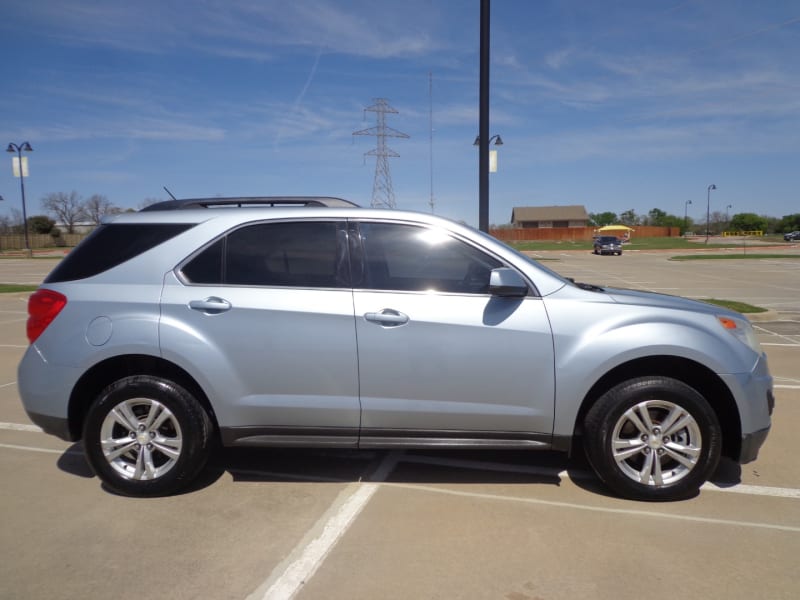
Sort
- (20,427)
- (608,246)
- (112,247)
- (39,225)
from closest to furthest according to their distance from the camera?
(112,247) < (20,427) < (608,246) < (39,225)

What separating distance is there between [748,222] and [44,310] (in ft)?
446

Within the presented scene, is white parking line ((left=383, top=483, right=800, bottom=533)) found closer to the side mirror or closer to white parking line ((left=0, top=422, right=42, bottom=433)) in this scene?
the side mirror

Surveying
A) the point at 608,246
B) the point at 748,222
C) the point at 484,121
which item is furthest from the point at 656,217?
the point at 484,121

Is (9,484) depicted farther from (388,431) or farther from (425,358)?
(425,358)

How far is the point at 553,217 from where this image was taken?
10862 cm

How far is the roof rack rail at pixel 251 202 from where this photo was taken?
418 cm

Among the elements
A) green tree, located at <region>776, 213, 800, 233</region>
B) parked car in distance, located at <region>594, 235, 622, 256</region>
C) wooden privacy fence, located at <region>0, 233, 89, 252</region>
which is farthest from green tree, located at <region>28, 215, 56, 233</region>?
green tree, located at <region>776, 213, 800, 233</region>

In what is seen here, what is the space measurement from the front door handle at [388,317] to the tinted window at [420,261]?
18 centimetres

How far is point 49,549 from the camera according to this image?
3186mm

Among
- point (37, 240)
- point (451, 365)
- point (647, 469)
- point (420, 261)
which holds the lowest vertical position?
point (647, 469)

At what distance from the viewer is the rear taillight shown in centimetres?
379

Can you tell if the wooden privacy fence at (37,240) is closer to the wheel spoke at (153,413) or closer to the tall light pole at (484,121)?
the tall light pole at (484,121)

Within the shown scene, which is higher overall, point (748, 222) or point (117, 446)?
point (748, 222)

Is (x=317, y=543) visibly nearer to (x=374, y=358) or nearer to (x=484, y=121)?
(x=374, y=358)
